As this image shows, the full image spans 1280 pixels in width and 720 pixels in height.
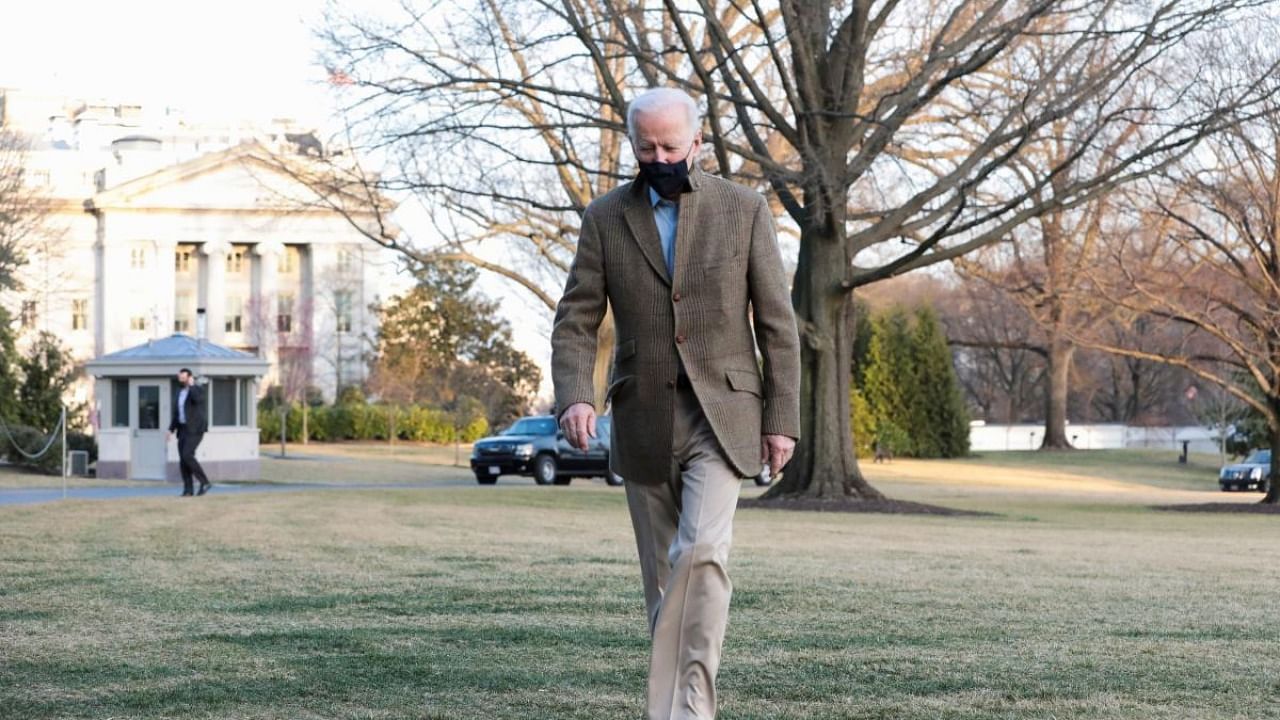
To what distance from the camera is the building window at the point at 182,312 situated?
93.1m

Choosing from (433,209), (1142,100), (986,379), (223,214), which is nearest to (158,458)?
(433,209)

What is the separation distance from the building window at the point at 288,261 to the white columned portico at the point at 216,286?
9.34ft

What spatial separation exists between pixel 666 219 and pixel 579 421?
0.70 meters

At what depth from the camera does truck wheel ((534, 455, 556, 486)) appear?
4009 cm

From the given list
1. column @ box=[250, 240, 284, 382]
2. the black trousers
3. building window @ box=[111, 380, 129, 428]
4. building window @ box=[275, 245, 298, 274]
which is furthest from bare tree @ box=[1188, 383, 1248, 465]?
building window @ box=[275, 245, 298, 274]

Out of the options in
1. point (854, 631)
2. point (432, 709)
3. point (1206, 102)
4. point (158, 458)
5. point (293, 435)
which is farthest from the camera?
point (293, 435)

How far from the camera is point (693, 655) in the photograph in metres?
5.33

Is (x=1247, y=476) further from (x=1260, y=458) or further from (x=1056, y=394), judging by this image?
(x=1056, y=394)

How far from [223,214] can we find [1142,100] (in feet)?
238

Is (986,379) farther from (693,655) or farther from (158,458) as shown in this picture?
(693,655)

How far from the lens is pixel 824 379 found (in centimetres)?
2756

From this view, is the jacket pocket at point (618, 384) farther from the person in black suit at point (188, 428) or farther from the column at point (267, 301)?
the column at point (267, 301)

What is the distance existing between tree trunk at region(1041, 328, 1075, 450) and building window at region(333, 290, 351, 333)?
34456 millimetres

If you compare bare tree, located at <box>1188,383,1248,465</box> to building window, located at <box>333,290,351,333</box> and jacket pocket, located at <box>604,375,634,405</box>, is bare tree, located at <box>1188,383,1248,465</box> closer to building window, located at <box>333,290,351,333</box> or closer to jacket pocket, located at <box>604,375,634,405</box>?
building window, located at <box>333,290,351,333</box>
